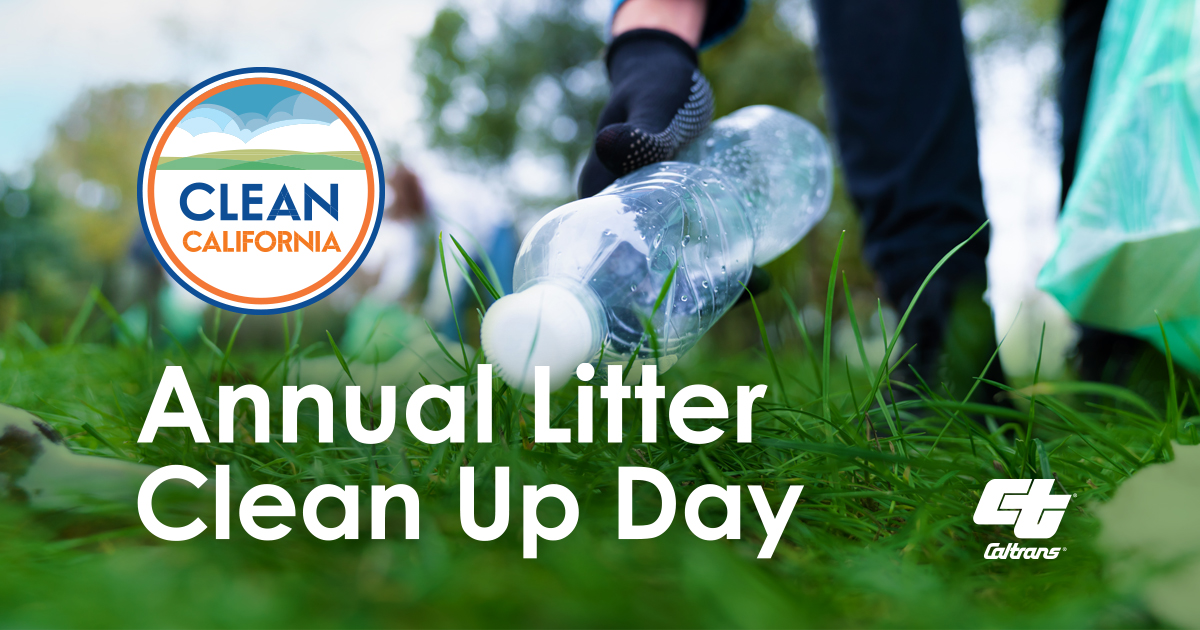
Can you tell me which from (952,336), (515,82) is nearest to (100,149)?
(515,82)

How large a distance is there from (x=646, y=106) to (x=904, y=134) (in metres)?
0.53

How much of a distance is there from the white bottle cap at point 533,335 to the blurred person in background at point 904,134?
0.48 m

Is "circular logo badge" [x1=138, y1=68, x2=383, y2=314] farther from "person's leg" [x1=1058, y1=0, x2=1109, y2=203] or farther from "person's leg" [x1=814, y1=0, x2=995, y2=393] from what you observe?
"person's leg" [x1=1058, y1=0, x2=1109, y2=203]

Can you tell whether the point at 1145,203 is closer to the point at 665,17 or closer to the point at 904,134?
the point at 904,134

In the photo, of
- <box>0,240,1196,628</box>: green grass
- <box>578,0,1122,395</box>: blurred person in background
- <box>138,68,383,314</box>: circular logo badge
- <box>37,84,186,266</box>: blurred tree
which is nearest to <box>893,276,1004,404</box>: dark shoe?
<box>578,0,1122,395</box>: blurred person in background

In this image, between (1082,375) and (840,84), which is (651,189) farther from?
(1082,375)

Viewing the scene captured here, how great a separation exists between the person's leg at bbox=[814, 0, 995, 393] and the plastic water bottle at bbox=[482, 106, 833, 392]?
0.28 m

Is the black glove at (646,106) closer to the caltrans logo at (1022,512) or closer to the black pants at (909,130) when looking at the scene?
the black pants at (909,130)

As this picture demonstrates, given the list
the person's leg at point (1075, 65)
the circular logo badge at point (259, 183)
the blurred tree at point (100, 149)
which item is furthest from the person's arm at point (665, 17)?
the blurred tree at point (100, 149)

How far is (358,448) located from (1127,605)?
2.32ft

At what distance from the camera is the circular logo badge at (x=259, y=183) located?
4.15 feet

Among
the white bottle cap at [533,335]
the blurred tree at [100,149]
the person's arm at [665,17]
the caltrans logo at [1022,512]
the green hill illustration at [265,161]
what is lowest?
the blurred tree at [100,149]

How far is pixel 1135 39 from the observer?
1.30 m

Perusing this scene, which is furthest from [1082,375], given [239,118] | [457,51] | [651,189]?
[457,51]
